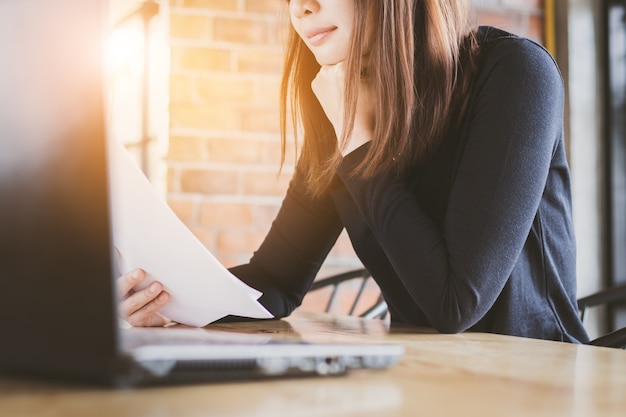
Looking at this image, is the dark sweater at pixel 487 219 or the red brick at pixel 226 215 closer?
the dark sweater at pixel 487 219

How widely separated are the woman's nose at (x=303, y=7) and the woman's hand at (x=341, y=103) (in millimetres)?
86

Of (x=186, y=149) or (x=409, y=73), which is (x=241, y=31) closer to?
(x=186, y=149)

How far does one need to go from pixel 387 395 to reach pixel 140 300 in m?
0.48

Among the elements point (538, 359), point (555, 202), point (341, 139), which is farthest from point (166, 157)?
point (538, 359)

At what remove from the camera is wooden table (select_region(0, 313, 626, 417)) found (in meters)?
0.37

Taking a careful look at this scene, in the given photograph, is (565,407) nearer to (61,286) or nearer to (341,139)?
(61,286)

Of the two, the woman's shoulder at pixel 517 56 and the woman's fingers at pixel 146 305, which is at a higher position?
the woman's shoulder at pixel 517 56

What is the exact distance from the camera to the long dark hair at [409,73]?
1020 millimetres

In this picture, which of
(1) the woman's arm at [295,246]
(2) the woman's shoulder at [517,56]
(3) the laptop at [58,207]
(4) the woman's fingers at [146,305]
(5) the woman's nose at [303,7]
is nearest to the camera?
(3) the laptop at [58,207]

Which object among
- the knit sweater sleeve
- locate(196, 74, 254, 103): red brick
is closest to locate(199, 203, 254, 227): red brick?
locate(196, 74, 254, 103): red brick

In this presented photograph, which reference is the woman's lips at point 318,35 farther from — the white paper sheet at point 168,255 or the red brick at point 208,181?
the red brick at point 208,181

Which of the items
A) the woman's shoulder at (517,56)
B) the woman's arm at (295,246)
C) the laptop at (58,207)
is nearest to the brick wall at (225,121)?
the woman's arm at (295,246)

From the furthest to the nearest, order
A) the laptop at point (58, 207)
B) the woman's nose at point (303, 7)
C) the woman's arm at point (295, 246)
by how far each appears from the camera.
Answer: the woman's arm at point (295, 246)
the woman's nose at point (303, 7)
the laptop at point (58, 207)

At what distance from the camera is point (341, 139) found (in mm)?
1048
